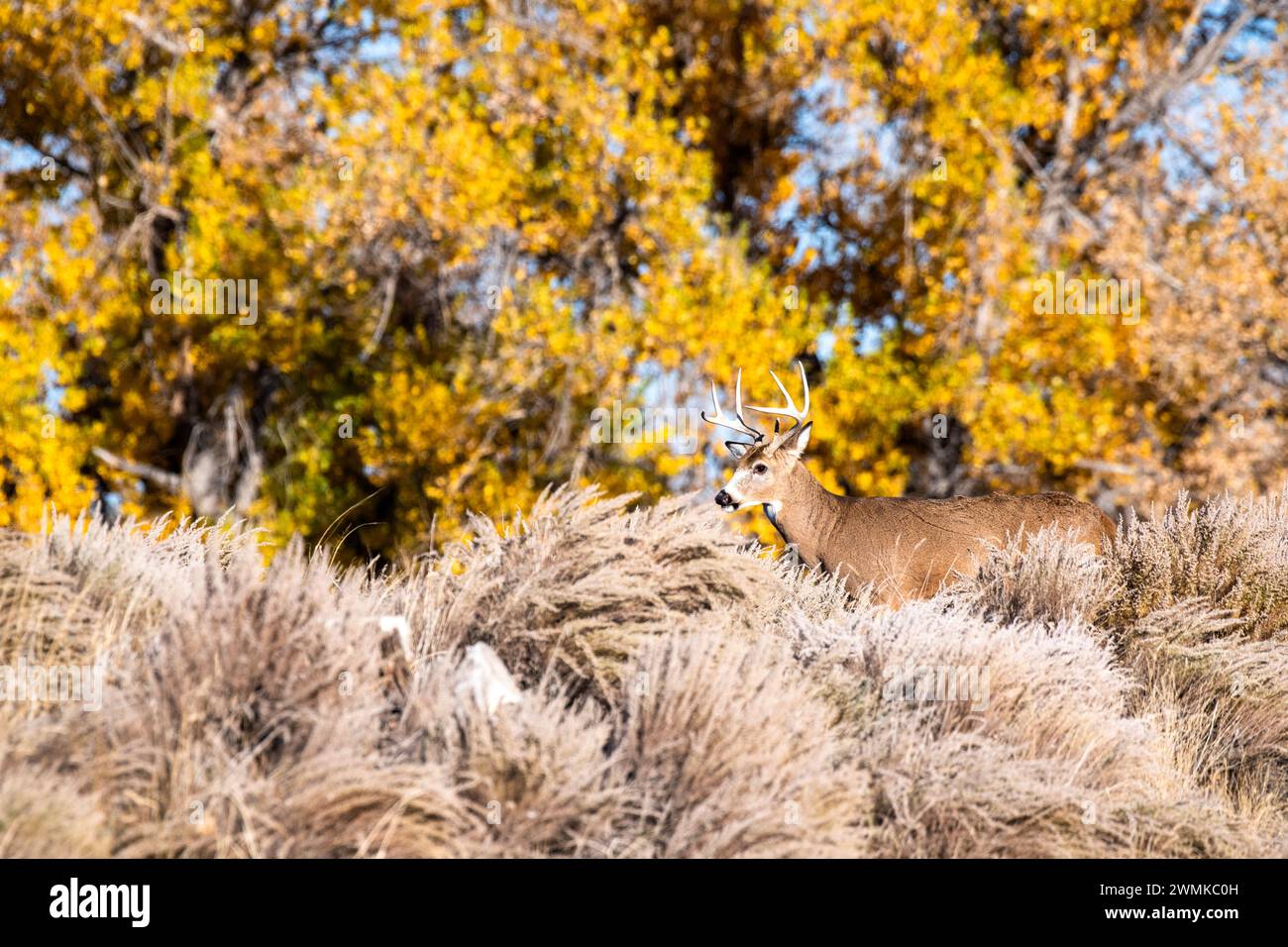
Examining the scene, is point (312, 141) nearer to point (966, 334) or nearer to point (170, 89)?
point (170, 89)

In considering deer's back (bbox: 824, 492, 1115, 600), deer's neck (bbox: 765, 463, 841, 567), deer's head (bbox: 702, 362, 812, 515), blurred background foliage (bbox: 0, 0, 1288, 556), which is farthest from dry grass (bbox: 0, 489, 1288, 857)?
blurred background foliage (bbox: 0, 0, 1288, 556)

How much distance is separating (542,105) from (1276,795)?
16.7 metres

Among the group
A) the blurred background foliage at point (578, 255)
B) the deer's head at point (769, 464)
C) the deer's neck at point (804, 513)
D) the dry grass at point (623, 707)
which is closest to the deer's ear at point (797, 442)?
the deer's head at point (769, 464)

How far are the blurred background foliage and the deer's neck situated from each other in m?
9.77

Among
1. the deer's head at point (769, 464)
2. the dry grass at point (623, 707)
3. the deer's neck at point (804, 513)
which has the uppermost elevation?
the deer's head at point (769, 464)

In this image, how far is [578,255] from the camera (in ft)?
71.9

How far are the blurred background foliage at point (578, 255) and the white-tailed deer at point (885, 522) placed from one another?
9799 millimetres

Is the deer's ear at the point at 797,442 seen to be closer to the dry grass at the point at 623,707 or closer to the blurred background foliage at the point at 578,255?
the dry grass at the point at 623,707

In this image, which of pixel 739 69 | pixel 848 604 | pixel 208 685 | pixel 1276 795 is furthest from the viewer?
pixel 739 69

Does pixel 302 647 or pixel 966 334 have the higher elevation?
pixel 966 334

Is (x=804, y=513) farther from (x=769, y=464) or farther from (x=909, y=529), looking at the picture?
(x=909, y=529)

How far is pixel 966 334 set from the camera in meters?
22.4

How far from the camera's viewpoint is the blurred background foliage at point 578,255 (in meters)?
20.9
